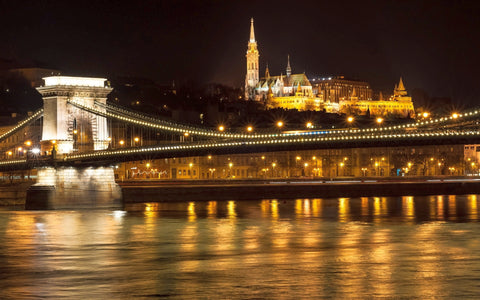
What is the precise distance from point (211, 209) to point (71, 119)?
8.25 metres

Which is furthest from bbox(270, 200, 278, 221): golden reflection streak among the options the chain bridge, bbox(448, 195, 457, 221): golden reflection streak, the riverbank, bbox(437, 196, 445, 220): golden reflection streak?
the riverbank

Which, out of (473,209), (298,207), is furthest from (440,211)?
(298,207)

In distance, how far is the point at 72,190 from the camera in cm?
5159

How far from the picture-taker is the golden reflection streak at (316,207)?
48.6 m

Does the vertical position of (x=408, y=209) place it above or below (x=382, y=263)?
above

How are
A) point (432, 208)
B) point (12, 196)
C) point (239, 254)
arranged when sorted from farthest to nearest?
point (12, 196) < point (432, 208) < point (239, 254)

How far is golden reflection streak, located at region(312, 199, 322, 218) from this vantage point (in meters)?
48.6

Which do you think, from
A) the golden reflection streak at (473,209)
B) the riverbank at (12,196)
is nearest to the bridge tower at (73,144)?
the riverbank at (12,196)

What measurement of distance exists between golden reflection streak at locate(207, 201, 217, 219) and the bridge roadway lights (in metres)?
4.49

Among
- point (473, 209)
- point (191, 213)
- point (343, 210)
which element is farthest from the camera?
point (343, 210)

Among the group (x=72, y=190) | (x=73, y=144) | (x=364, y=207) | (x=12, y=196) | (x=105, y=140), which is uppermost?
(x=105, y=140)

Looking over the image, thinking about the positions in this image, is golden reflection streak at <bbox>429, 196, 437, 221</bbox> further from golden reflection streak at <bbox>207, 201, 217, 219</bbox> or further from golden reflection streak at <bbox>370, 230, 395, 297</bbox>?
golden reflection streak at <bbox>370, 230, 395, 297</bbox>

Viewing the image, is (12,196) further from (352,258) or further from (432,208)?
(352,258)

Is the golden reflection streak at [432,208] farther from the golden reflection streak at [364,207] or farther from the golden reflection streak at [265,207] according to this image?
the golden reflection streak at [265,207]
